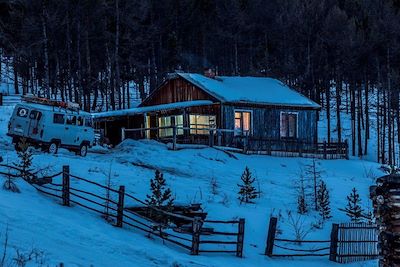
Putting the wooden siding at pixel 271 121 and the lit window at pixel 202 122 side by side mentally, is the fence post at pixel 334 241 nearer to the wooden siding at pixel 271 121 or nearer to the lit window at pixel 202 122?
the wooden siding at pixel 271 121

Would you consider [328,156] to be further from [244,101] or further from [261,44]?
[261,44]

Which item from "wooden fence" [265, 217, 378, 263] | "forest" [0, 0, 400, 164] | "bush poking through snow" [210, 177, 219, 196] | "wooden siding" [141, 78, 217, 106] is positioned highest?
"forest" [0, 0, 400, 164]

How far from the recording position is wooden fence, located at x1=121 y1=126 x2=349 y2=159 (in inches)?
1281

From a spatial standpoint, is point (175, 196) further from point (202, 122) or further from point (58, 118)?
point (202, 122)

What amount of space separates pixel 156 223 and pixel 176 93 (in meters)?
24.3

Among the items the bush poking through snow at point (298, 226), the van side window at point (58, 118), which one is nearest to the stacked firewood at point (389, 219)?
the bush poking through snow at point (298, 226)

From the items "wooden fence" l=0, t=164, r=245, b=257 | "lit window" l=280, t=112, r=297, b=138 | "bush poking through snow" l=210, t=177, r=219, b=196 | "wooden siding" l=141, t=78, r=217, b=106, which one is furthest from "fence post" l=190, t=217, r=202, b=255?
"lit window" l=280, t=112, r=297, b=138

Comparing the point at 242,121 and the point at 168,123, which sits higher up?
the point at 242,121

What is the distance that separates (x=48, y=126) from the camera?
23.7 meters

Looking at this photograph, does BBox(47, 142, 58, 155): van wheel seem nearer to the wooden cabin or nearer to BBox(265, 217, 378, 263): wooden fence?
the wooden cabin

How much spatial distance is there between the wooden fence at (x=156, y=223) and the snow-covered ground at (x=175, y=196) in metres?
0.35

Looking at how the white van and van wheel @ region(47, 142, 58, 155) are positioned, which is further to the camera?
van wheel @ region(47, 142, 58, 155)

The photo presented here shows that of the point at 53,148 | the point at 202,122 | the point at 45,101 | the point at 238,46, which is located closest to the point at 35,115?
the point at 45,101

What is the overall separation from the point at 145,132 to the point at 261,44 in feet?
93.4
